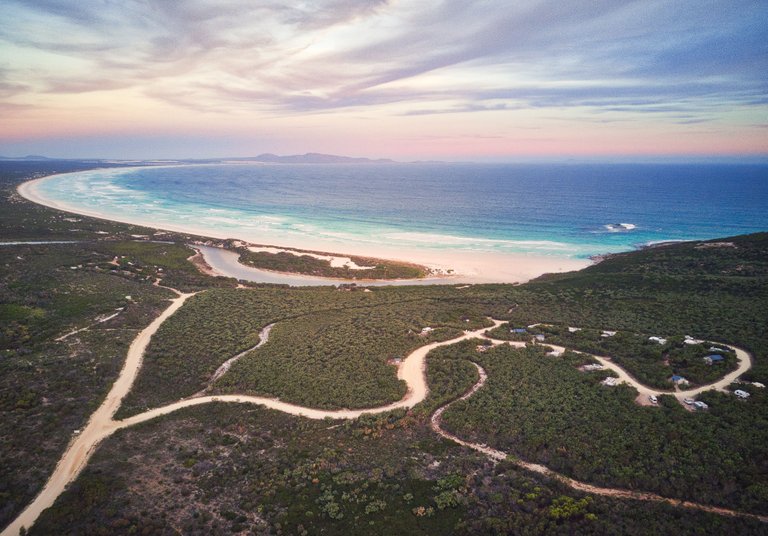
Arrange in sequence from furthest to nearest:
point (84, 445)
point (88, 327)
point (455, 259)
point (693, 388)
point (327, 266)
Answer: point (455, 259) < point (327, 266) < point (88, 327) < point (693, 388) < point (84, 445)

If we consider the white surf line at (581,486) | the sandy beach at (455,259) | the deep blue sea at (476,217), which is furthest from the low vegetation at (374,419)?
the deep blue sea at (476,217)

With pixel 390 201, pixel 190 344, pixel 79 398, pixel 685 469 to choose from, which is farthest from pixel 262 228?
pixel 685 469

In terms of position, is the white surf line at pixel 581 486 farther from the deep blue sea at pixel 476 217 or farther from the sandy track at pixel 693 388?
the deep blue sea at pixel 476 217

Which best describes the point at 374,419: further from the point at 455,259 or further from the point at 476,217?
the point at 476,217

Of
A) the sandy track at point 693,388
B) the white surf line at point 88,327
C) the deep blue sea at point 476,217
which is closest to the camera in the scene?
the sandy track at point 693,388

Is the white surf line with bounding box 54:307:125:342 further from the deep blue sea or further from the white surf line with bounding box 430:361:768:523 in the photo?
the deep blue sea

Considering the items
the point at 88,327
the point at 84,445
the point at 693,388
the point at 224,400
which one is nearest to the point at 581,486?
the point at 693,388

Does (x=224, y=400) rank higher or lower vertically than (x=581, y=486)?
lower
